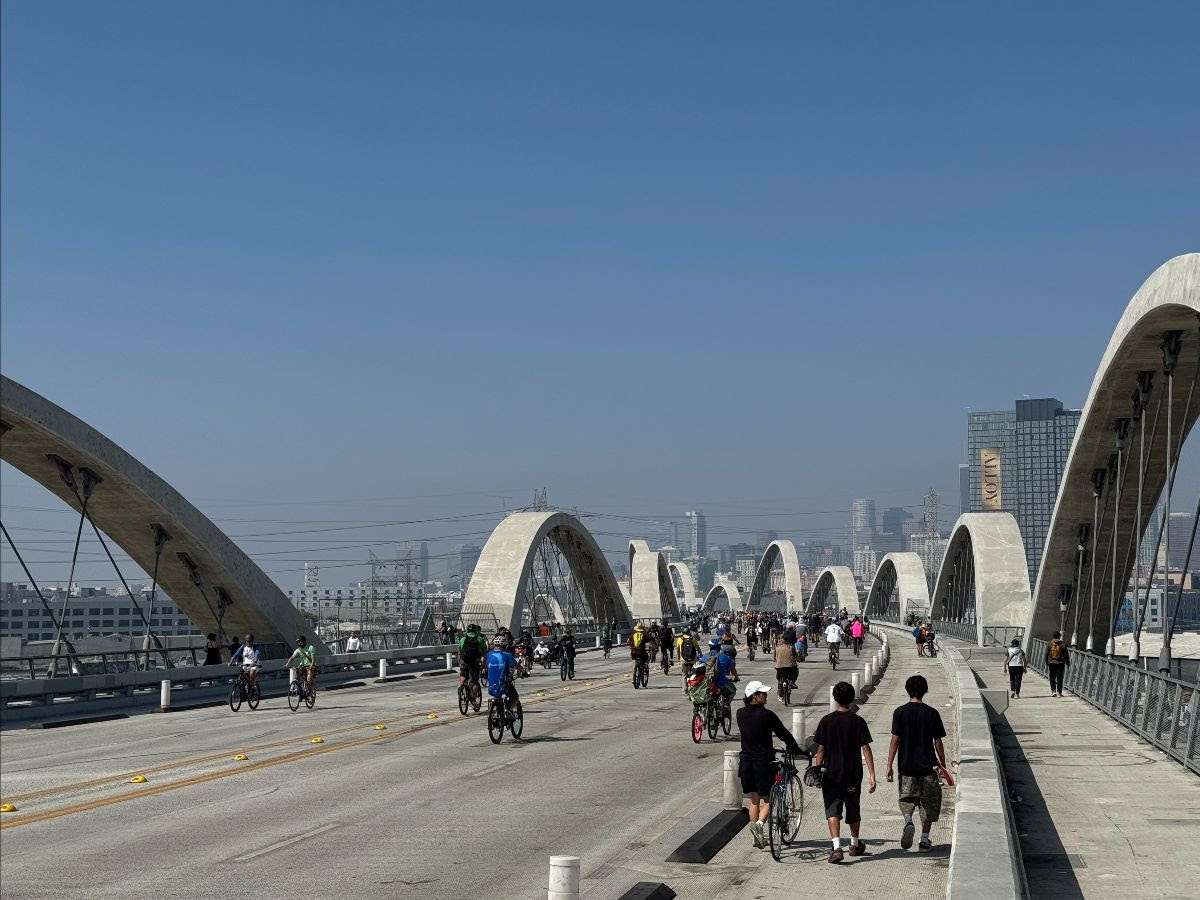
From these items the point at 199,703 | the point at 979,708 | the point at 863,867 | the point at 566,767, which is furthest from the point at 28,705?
the point at 863,867

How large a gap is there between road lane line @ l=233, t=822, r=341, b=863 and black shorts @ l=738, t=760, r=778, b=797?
4.00m

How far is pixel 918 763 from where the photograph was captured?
12.1 meters

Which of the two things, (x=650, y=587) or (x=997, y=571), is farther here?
(x=650, y=587)

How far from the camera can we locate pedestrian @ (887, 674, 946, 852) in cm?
1209

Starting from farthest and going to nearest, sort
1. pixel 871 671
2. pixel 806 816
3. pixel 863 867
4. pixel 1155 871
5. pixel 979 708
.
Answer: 1. pixel 871 671
2. pixel 979 708
3. pixel 806 816
4. pixel 863 867
5. pixel 1155 871

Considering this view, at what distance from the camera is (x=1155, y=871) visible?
10.8 metres

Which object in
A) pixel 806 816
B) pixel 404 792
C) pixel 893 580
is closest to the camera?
pixel 806 816

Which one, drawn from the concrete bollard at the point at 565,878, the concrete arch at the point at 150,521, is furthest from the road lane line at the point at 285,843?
the concrete arch at the point at 150,521

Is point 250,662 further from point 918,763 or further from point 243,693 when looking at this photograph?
point 918,763

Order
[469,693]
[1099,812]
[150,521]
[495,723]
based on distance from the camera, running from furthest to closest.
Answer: [150,521] < [469,693] < [495,723] < [1099,812]

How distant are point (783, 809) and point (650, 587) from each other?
358 ft

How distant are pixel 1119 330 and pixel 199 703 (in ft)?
73.2

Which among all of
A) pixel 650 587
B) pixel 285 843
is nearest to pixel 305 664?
pixel 285 843

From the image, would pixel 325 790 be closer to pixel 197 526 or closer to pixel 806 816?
pixel 806 816
